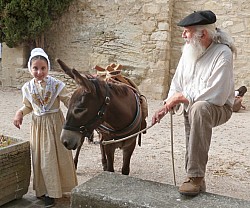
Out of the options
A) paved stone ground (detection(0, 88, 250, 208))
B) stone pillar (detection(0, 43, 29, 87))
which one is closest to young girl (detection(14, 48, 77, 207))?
paved stone ground (detection(0, 88, 250, 208))

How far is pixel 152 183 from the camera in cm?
329

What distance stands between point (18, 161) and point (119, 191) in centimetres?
129

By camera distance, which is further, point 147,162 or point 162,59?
point 162,59

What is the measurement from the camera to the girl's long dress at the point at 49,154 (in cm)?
389

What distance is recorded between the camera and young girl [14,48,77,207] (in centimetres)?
388

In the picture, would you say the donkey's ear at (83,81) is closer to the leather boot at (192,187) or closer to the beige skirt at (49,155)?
the beige skirt at (49,155)

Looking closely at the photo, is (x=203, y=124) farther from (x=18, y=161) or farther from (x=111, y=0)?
(x=111, y=0)

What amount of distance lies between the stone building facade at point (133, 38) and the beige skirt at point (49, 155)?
6.32 meters

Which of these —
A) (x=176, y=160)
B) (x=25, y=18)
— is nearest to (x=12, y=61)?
(x=25, y=18)

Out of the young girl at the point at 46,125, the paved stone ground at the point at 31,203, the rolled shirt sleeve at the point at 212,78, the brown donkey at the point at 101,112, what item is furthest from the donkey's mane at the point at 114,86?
the paved stone ground at the point at 31,203

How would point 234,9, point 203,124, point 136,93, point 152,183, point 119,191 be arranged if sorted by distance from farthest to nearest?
point 234,9 < point 136,93 < point 152,183 < point 119,191 < point 203,124

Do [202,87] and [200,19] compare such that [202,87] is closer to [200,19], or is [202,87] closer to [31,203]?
[200,19]

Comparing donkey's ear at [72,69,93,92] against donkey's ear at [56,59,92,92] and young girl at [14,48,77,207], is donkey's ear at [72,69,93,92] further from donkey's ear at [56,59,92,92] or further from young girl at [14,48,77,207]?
young girl at [14,48,77,207]

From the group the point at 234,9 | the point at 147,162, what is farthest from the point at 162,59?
the point at 147,162
